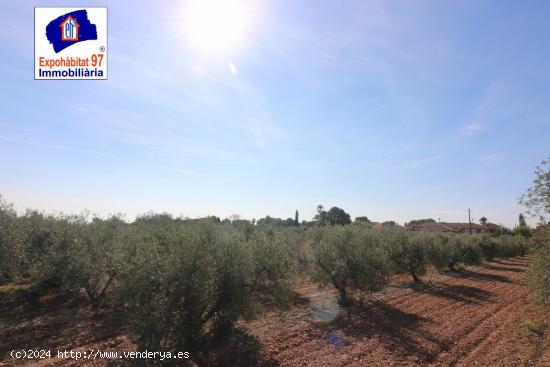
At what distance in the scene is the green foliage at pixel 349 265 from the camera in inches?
732

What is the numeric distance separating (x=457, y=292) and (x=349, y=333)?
15.7 metres

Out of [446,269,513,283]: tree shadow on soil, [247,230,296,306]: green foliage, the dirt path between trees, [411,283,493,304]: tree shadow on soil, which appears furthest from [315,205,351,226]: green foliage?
[247,230,296,306]: green foliage

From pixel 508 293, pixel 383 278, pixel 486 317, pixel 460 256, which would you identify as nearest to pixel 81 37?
pixel 383 278

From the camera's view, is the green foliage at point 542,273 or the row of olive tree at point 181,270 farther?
the green foliage at point 542,273

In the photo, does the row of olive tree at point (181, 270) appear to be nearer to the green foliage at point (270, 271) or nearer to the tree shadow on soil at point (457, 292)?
the green foliage at point (270, 271)

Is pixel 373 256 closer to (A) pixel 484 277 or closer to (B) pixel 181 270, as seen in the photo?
(B) pixel 181 270

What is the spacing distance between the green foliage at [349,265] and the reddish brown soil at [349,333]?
61.5 inches

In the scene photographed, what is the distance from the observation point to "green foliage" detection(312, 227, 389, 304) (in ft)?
61.0

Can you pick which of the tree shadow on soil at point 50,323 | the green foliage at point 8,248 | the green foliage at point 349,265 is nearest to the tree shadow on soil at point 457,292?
the green foliage at point 349,265

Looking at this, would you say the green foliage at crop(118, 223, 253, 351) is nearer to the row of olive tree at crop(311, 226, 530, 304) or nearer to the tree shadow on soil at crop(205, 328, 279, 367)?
the tree shadow on soil at crop(205, 328, 279, 367)

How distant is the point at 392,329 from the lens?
14.9m

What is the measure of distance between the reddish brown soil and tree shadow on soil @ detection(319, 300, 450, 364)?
0.04m

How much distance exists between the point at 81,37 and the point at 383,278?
71.9 feet

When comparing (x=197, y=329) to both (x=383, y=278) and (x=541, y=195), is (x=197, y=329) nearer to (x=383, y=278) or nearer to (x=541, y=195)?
(x=383, y=278)
